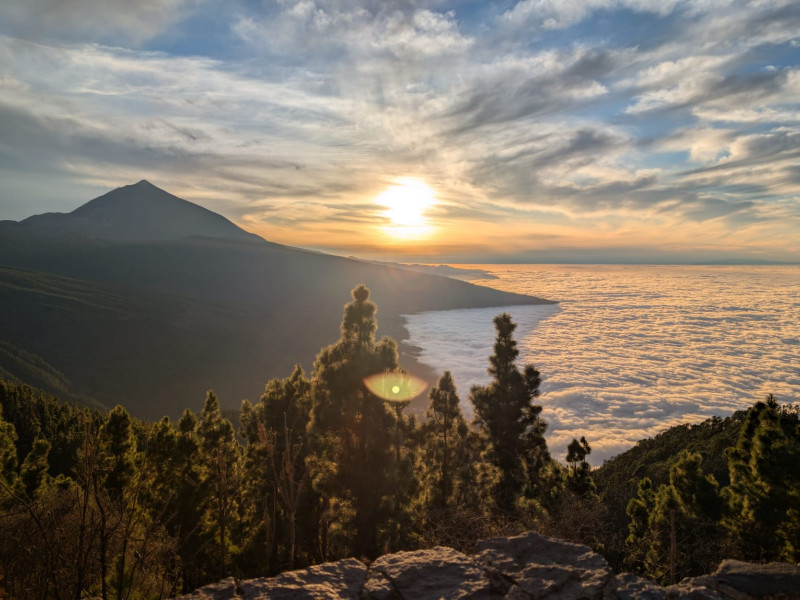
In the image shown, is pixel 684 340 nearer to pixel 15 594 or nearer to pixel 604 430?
pixel 604 430

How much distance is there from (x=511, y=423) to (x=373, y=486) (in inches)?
423

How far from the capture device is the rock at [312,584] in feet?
20.0

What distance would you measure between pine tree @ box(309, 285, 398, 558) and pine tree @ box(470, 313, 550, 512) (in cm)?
951

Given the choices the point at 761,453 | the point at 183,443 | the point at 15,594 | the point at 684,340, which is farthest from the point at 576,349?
the point at 15,594

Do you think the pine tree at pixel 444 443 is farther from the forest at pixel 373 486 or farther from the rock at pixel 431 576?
the rock at pixel 431 576

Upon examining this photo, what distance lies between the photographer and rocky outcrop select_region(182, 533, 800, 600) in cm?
610

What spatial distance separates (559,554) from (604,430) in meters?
89.3

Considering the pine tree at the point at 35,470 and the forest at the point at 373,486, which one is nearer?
the forest at the point at 373,486

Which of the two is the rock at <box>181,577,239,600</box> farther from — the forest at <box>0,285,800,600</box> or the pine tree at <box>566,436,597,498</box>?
the pine tree at <box>566,436,597,498</box>

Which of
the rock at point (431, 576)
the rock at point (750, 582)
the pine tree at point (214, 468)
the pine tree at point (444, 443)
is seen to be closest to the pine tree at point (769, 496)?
the pine tree at point (444, 443)

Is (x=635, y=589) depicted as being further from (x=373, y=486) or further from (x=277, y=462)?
(x=277, y=462)

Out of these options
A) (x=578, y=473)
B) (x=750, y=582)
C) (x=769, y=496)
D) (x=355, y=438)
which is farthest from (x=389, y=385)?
(x=769, y=496)

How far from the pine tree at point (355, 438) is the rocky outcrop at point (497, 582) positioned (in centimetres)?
935

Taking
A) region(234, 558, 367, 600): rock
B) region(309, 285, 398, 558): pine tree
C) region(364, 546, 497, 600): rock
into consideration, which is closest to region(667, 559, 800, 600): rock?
region(364, 546, 497, 600): rock
